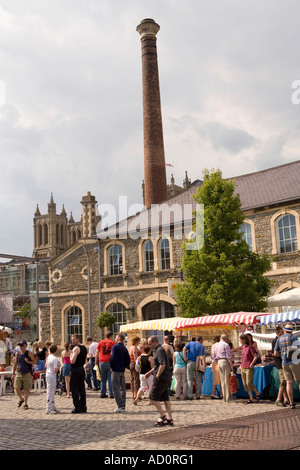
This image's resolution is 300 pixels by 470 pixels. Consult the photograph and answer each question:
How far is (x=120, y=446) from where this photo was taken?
741 centimetres

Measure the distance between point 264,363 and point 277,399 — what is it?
1506 mm

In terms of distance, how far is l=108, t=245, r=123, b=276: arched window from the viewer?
2975 cm

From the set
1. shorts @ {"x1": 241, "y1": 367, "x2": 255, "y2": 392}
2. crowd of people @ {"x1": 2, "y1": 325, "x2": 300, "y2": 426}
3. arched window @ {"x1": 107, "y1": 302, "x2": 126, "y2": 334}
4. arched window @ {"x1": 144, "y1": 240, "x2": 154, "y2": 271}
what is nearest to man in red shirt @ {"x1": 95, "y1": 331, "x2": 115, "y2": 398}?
crowd of people @ {"x1": 2, "y1": 325, "x2": 300, "y2": 426}

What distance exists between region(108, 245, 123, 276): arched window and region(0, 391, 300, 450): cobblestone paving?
15946 millimetres

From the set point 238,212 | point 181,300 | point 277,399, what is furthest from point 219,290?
point 277,399

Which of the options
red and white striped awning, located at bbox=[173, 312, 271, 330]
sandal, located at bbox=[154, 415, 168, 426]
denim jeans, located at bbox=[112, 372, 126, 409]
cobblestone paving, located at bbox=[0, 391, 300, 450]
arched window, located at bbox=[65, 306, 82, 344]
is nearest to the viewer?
cobblestone paving, located at bbox=[0, 391, 300, 450]

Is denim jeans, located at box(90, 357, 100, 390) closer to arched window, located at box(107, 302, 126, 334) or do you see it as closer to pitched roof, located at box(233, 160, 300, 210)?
pitched roof, located at box(233, 160, 300, 210)

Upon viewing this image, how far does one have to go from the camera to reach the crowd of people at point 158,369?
1034 cm

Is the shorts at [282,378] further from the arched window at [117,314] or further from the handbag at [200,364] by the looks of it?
the arched window at [117,314]

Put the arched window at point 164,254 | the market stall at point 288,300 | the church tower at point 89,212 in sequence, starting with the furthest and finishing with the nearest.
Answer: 1. the church tower at point 89,212
2. the arched window at point 164,254
3. the market stall at point 288,300

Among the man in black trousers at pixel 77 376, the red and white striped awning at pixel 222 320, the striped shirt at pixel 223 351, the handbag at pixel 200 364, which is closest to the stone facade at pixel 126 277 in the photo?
the red and white striped awning at pixel 222 320

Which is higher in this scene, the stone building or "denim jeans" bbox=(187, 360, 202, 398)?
the stone building

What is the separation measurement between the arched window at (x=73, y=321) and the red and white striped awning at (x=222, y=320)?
16010mm

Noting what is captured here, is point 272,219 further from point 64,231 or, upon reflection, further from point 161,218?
point 64,231
